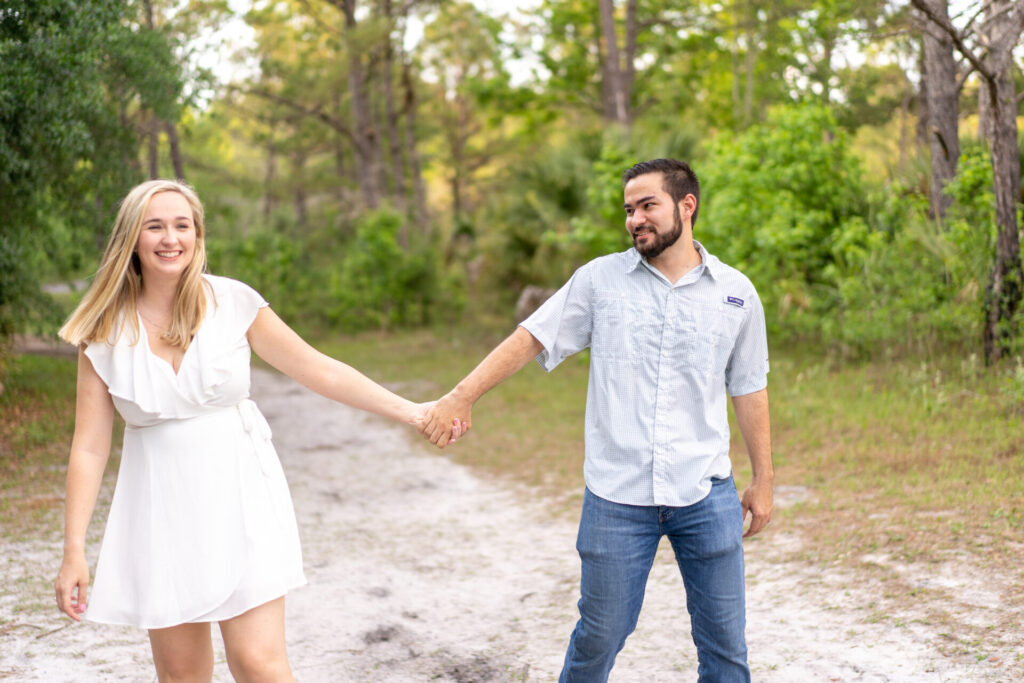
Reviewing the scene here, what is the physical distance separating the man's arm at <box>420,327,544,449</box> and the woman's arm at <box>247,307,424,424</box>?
0.33 m

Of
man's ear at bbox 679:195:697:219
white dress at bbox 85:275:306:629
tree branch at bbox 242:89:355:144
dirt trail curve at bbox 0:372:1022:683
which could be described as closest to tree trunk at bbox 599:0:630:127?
tree branch at bbox 242:89:355:144

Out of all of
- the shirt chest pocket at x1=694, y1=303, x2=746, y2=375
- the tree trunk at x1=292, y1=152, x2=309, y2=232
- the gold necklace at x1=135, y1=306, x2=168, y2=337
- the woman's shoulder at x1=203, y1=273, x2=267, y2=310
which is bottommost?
the shirt chest pocket at x1=694, y1=303, x2=746, y2=375

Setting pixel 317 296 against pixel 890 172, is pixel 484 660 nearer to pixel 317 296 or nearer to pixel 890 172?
pixel 890 172

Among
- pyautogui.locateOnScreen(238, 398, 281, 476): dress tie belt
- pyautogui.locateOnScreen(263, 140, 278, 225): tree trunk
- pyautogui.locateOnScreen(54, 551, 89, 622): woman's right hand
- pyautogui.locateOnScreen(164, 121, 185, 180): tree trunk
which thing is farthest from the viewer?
pyautogui.locateOnScreen(263, 140, 278, 225): tree trunk

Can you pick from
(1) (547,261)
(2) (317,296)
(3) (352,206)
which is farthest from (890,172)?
(3) (352,206)

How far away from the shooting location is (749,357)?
3266 millimetres

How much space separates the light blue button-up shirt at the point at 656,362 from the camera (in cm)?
306

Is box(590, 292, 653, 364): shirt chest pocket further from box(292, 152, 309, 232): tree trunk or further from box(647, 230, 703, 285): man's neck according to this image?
box(292, 152, 309, 232): tree trunk

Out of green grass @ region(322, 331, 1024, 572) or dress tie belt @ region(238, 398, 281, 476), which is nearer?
dress tie belt @ region(238, 398, 281, 476)

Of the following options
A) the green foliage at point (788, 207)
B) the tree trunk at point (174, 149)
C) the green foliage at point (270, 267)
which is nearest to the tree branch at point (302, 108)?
the green foliage at point (270, 267)

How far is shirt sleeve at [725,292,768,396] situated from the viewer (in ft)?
10.7

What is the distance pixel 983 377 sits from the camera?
9328 millimetres

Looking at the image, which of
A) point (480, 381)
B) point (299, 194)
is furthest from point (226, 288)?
point (299, 194)

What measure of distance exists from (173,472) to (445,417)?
3.49 ft
